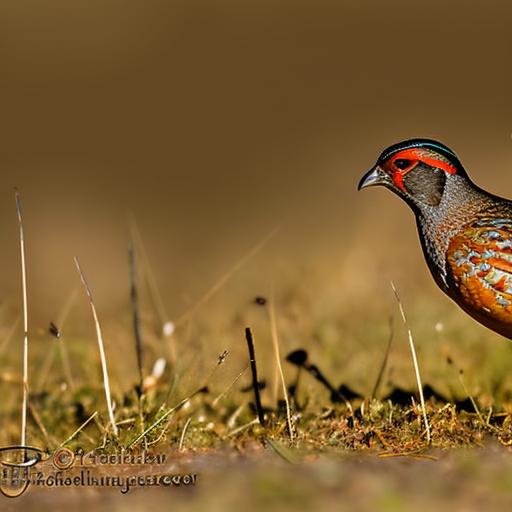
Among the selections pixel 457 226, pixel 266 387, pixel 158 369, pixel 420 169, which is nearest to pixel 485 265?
pixel 457 226

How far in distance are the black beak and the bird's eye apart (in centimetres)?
11

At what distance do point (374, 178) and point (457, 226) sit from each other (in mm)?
579

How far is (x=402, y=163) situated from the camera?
5.82 m

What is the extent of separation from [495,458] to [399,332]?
3.29 meters

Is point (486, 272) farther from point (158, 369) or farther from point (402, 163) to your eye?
point (158, 369)

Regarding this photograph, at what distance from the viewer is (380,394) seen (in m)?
6.17

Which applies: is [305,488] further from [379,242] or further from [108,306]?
[379,242]

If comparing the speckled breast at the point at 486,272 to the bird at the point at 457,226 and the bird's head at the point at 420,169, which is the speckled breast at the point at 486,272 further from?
the bird's head at the point at 420,169

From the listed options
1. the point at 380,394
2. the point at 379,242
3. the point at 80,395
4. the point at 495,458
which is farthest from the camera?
the point at 379,242

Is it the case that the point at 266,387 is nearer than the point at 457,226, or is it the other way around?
the point at 457,226

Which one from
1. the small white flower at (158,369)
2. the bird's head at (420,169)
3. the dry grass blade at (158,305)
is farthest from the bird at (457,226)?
the small white flower at (158,369)

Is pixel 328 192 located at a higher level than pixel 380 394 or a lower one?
higher

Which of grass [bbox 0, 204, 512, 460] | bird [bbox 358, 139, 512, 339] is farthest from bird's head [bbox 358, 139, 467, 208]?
grass [bbox 0, 204, 512, 460]

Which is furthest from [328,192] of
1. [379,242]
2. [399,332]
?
[399,332]
